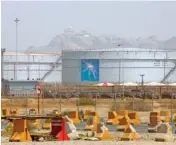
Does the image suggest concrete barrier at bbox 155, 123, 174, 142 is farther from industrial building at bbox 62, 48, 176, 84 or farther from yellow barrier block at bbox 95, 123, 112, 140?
industrial building at bbox 62, 48, 176, 84

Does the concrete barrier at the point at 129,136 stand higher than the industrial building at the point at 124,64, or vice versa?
the industrial building at the point at 124,64

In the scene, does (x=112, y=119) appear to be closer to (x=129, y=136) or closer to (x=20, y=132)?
(x=129, y=136)

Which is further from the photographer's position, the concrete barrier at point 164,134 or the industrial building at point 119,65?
the industrial building at point 119,65

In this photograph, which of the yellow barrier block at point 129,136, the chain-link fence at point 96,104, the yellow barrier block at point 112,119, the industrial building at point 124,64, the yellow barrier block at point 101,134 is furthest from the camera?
the industrial building at point 124,64

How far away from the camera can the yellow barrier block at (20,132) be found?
17703 mm

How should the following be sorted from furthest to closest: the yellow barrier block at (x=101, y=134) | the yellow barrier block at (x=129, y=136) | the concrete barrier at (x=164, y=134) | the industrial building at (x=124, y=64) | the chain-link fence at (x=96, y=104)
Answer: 1. the industrial building at (x=124, y=64)
2. the chain-link fence at (x=96, y=104)
3. the yellow barrier block at (x=101, y=134)
4. the yellow barrier block at (x=129, y=136)
5. the concrete barrier at (x=164, y=134)

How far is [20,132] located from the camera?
17891 mm

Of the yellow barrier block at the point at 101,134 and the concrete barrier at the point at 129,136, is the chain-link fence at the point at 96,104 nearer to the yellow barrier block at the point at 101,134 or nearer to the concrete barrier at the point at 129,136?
the yellow barrier block at the point at 101,134

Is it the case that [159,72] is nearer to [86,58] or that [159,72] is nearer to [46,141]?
[86,58]

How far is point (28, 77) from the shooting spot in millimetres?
99062

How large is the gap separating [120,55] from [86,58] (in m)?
5.32

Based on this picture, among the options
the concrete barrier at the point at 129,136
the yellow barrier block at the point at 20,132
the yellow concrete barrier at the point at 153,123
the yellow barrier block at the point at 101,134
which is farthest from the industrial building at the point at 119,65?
the yellow barrier block at the point at 20,132

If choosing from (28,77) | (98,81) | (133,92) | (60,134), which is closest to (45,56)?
(28,77)

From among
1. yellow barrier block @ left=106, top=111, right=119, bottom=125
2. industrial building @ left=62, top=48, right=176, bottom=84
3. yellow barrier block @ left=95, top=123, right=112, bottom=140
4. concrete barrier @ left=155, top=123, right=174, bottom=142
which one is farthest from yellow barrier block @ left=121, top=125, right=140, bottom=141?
A: industrial building @ left=62, top=48, right=176, bottom=84
